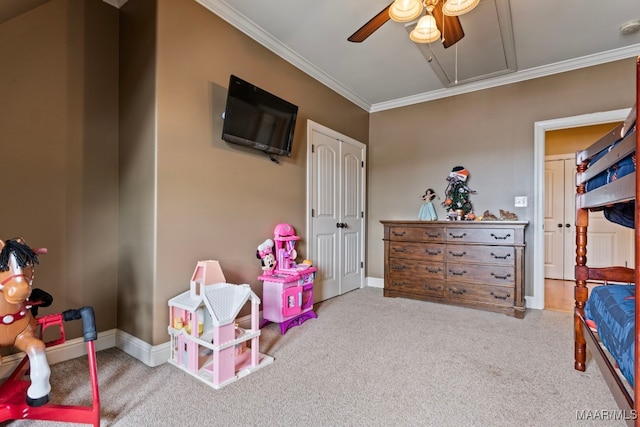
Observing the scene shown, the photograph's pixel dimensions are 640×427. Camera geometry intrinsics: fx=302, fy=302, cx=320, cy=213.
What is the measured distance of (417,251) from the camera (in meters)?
3.60

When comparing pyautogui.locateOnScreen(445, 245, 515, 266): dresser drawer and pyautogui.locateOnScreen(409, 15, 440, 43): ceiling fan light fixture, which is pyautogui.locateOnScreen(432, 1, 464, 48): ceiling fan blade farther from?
pyautogui.locateOnScreen(445, 245, 515, 266): dresser drawer

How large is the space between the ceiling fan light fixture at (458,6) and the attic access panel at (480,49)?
0.81 meters

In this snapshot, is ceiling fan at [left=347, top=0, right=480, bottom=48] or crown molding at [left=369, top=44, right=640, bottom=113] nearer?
ceiling fan at [left=347, top=0, right=480, bottom=48]

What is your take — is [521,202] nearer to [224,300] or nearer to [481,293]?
[481,293]

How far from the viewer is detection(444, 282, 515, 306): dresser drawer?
3088 mm

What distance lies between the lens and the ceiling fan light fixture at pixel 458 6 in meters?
1.70

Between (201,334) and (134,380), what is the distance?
42 centimetres

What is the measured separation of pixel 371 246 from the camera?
14.5 feet

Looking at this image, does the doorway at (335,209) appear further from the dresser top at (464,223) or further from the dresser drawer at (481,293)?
the dresser drawer at (481,293)

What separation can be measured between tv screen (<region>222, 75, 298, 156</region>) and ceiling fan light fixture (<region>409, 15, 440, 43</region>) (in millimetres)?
1231

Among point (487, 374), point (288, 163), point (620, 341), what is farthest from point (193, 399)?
point (288, 163)

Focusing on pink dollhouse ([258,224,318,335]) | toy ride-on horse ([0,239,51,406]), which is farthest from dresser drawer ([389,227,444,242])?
toy ride-on horse ([0,239,51,406])

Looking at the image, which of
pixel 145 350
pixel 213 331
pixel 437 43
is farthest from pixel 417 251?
pixel 145 350

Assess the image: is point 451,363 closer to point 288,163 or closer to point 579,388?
point 579,388
